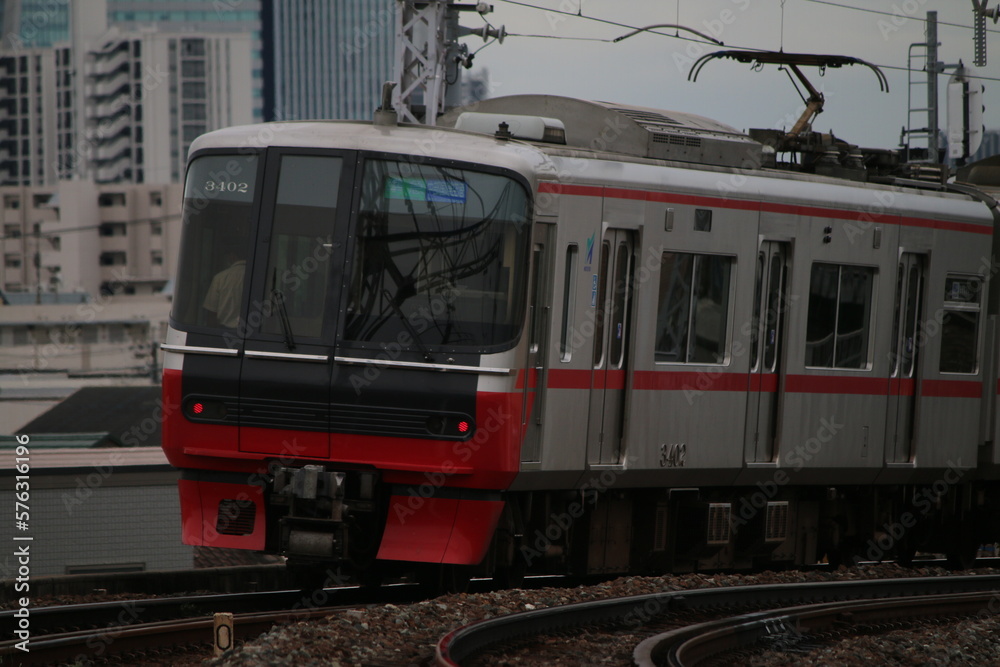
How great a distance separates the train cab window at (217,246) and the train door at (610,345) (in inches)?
96.1

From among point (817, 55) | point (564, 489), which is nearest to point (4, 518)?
point (564, 489)

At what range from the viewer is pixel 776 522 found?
12188 millimetres

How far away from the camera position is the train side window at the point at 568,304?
997 cm

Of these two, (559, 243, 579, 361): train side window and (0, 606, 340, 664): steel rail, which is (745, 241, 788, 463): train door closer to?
(559, 243, 579, 361): train side window

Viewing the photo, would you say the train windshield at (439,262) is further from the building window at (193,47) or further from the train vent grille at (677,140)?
the building window at (193,47)

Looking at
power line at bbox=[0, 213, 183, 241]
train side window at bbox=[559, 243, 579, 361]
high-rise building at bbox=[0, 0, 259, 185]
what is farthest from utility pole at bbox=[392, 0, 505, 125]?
high-rise building at bbox=[0, 0, 259, 185]

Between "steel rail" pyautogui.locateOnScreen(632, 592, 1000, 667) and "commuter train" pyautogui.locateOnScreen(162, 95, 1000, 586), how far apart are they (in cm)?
159

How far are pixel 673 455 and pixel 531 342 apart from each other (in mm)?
1895

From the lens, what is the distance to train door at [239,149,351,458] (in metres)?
9.44

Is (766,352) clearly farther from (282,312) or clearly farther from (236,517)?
(236,517)

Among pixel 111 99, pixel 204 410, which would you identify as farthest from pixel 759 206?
pixel 111 99

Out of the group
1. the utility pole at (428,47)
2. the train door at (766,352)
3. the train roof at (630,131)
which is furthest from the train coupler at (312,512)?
the utility pole at (428,47)

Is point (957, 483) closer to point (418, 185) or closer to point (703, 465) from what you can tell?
point (703, 465)

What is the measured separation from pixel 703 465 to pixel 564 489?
1.38m
